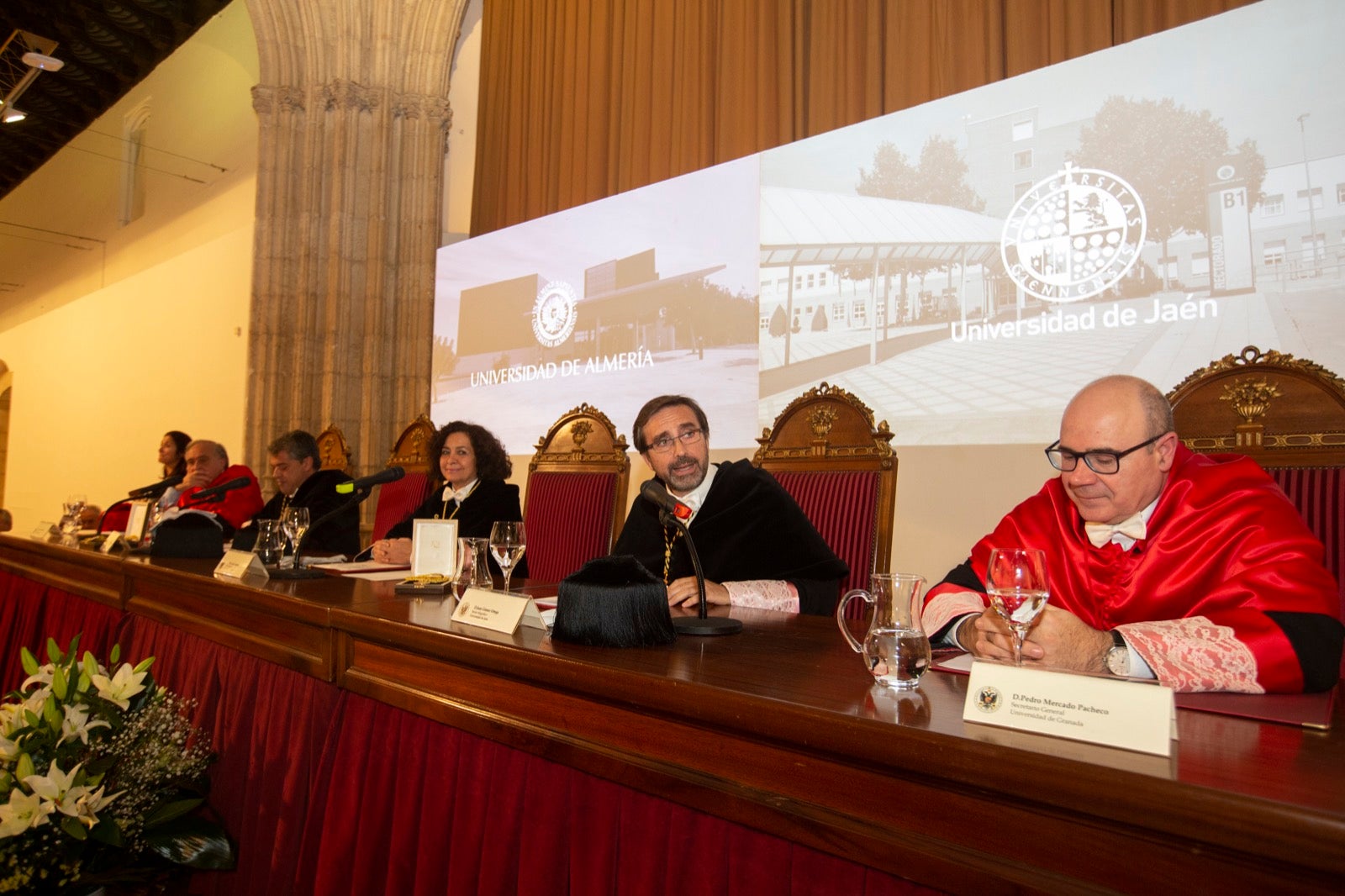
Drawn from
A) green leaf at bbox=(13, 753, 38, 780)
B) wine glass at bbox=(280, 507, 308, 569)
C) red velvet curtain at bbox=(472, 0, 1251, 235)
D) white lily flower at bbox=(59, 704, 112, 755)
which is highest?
red velvet curtain at bbox=(472, 0, 1251, 235)

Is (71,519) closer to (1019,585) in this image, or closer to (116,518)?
(116,518)

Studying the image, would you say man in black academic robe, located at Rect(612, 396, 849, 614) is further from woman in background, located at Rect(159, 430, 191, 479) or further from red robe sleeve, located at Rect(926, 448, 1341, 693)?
woman in background, located at Rect(159, 430, 191, 479)

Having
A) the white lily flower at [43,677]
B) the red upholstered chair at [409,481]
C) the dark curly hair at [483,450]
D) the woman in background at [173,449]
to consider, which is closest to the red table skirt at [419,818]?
the white lily flower at [43,677]

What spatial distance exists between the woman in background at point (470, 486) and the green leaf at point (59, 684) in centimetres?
172

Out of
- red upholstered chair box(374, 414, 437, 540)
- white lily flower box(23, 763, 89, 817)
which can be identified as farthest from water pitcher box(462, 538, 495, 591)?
red upholstered chair box(374, 414, 437, 540)

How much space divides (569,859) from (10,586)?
3303 mm

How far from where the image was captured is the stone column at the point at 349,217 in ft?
20.5

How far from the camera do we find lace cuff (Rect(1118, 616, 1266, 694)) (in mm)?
1086

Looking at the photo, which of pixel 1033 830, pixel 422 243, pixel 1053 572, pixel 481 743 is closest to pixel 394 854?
pixel 481 743

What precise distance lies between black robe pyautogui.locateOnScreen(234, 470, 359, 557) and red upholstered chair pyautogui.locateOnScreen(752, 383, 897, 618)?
6.85 feet

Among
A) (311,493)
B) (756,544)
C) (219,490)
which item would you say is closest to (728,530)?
(756,544)

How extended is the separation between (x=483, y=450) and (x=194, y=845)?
2.04m

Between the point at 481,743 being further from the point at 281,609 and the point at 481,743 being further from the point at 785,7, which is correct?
the point at 785,7

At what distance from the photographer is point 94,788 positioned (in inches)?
62.2
